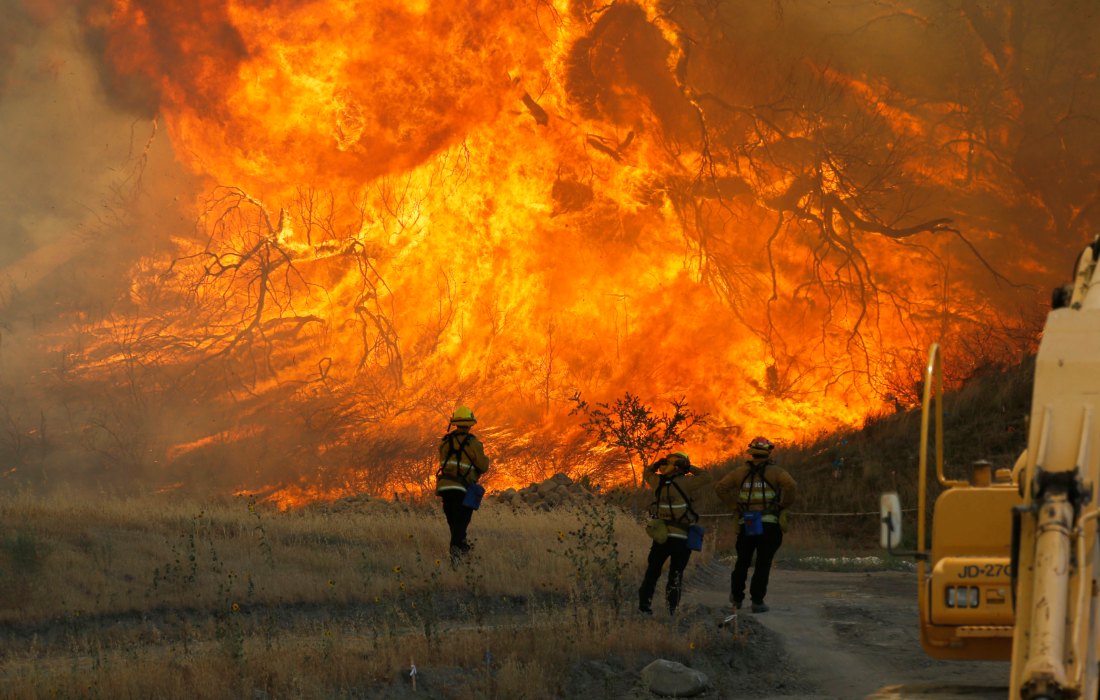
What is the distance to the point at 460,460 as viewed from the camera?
16.3 m

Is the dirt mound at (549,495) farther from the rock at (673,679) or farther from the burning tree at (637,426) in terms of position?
the rock at (673,679)

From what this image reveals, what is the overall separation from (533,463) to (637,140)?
31.5 feet

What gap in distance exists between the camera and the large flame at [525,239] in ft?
123

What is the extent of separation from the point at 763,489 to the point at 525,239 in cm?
2502

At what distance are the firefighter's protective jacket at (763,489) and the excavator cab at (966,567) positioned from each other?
4.94m

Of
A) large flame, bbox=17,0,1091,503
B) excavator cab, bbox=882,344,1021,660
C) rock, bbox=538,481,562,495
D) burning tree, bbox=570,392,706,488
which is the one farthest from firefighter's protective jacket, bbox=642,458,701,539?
large flame, bbox=17,0,1091,503

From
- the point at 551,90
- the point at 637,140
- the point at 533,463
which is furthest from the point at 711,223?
the point at 533,463

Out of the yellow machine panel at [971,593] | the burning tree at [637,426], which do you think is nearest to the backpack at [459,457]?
the yellow machine panel at [971,593]

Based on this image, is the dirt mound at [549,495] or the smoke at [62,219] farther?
the smoke at [62,219]

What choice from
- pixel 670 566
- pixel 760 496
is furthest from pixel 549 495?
pixel 670 566

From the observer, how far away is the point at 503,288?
3838cm

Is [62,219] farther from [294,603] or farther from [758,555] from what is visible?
[758,555]

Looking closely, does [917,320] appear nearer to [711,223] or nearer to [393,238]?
[711,223]

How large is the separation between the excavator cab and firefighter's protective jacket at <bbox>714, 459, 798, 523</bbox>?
16.2 ft
